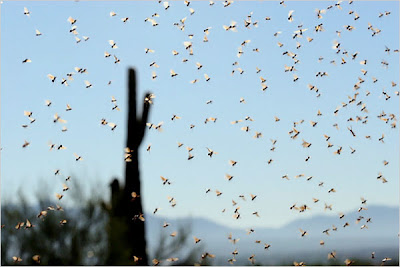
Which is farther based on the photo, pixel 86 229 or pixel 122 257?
pixel 86 229

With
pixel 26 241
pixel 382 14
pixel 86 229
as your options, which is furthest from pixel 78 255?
pixel 382 14

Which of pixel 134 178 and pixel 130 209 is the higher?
pixel 134 178

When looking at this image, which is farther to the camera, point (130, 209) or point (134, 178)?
point (134, 178)

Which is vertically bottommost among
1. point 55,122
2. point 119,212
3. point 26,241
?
point 26,241

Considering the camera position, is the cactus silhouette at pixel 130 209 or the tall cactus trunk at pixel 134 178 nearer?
the cactus silhouette at pixel 130 209

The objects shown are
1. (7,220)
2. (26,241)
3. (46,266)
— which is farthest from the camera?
(7,220)

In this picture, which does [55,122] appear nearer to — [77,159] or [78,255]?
[77,159]

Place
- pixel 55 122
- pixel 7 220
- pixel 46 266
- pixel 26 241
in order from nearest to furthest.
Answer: pixel 55 122
pixel 46 266
pixel 26 241
pixel 7 220

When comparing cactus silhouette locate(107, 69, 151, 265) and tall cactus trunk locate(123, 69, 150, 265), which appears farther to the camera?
tall cactus trunk locate(123, 69, 150, 265)
